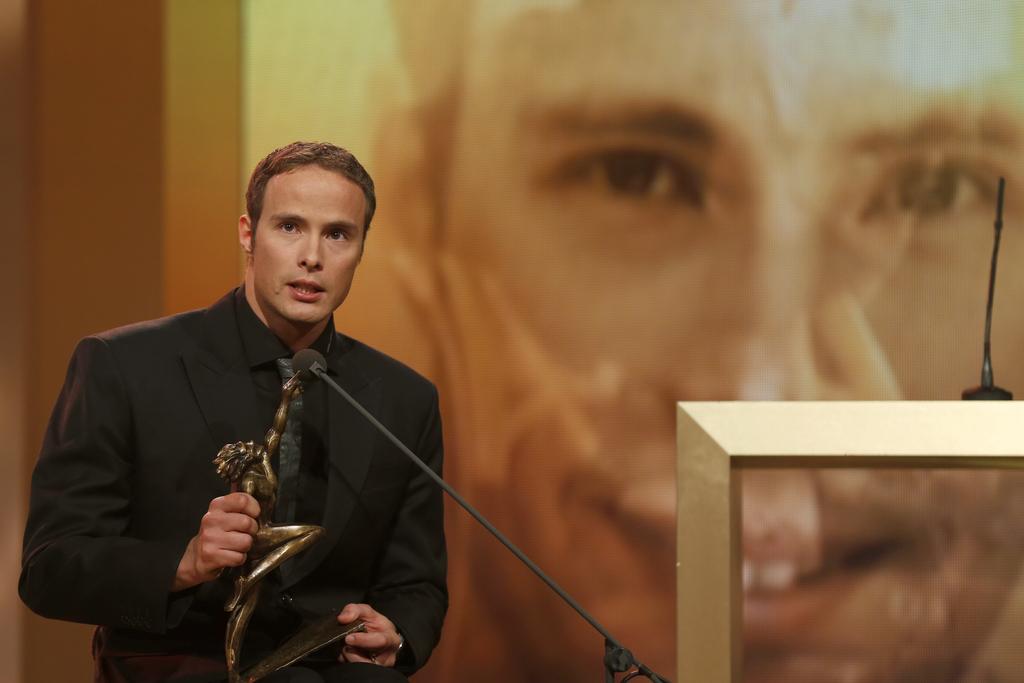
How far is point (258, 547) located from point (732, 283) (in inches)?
68.0

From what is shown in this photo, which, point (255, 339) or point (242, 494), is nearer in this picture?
point (242, 494)

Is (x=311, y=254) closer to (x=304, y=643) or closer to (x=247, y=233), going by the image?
(x=247, y=233)

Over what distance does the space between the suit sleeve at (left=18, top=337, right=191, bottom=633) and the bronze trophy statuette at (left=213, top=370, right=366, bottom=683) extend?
109mm

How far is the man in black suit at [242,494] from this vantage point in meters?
1.68

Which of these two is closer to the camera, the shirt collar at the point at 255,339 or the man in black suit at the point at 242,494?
the man in black suit at the point at 242,494

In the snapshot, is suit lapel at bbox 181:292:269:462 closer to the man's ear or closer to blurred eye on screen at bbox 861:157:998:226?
the man's ear

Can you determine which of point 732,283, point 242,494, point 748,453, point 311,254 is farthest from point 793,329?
point 242,494

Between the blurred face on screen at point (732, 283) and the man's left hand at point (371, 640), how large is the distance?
1294mm

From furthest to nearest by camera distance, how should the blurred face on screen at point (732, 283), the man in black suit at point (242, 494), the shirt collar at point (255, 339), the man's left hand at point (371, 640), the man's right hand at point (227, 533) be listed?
the blurred face on screen at point (732, 283) < the shirt collar at point (255, 339) < the man's left hand at point (371, 640) < the man in black suit at point (242, 494) < the man's right hand at point (227, 533)

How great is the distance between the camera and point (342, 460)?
1924 millimetres

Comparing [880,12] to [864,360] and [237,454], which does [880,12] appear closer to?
[864,360]

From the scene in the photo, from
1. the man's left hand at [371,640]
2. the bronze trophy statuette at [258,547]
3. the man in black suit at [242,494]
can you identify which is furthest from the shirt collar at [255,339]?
the man's left hand at [371,640]

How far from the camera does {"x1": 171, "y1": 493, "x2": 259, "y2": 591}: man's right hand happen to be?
1581 mm

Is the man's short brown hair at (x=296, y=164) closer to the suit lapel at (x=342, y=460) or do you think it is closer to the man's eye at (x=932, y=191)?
the suit lapel at (x=342, y=460)
